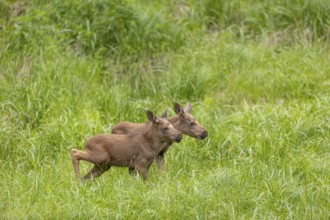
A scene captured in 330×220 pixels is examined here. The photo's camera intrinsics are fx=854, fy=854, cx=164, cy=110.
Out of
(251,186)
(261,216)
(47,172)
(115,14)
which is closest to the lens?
(261,216)

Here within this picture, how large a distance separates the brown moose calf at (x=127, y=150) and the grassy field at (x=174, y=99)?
7.7 inches

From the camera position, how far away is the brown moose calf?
9.80 meters

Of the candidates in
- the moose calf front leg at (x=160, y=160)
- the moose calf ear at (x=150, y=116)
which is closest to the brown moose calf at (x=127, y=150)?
the moose calf ear at (x=150, y=116)

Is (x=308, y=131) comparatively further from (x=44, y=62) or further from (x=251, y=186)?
(x=44, y=62)

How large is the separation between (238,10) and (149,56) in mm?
2103

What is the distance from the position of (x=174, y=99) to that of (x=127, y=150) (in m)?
3.10

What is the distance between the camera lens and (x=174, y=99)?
12.9 metres

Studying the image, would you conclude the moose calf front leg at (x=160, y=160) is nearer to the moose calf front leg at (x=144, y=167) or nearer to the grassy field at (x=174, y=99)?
the grassy field at (x=174, y=99)

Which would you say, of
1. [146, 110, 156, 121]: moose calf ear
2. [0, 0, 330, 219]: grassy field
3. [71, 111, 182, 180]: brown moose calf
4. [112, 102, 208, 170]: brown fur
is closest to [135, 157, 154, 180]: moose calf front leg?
[71, 111, 182, 180]: brown moose calf

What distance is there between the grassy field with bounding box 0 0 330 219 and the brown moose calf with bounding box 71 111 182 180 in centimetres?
20

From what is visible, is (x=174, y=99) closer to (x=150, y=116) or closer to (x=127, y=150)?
(x=150, y=116)

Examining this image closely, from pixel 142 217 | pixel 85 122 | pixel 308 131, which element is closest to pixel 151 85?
pixel 85 122

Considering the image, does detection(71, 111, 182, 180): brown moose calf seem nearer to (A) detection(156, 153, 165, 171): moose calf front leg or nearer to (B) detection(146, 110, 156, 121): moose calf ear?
(B) detection(146, 110, 156, 121): moose calf ear

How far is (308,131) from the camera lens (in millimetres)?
11102
